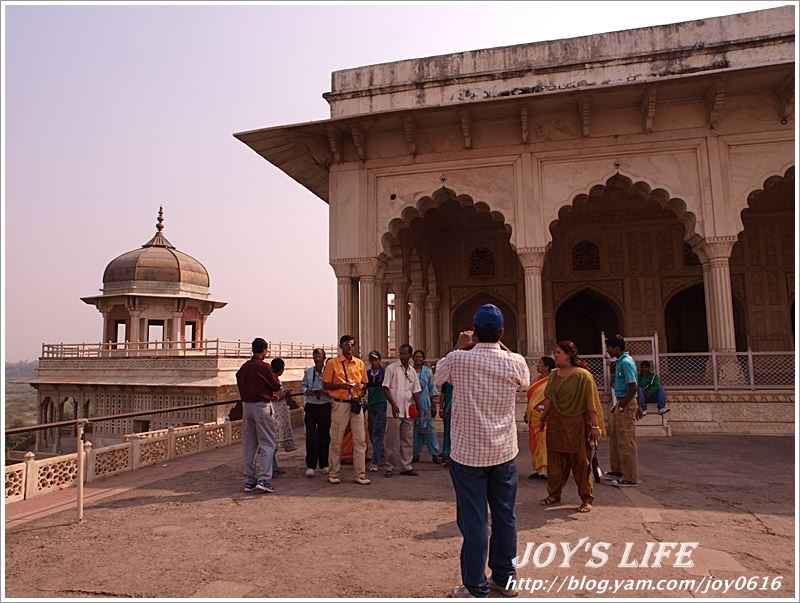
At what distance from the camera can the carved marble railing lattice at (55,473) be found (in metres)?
5.35

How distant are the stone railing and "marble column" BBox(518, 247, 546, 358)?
17.4 feet

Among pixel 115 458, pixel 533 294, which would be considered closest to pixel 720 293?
pixel 533 294

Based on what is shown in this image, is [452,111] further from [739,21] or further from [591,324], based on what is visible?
[591,324]

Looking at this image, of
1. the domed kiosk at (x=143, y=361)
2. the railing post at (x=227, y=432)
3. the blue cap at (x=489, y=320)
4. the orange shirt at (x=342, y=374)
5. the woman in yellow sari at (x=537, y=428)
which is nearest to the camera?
the blue cap at (x=489, y=320)

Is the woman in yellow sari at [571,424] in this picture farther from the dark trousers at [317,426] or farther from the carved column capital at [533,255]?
the carved column capital at [533,255]

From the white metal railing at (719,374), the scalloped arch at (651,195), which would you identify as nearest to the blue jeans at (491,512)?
the white metal railing at (719,374)

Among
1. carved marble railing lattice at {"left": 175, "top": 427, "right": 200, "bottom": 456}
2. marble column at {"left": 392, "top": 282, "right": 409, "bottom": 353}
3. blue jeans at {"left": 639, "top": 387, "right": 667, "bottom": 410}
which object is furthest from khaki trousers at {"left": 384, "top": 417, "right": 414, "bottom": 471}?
marble column at {"left": 392, "top": 282, "right": 409, "bottom": 353}

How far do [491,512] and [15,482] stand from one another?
4.65 meters

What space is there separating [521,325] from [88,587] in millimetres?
12769

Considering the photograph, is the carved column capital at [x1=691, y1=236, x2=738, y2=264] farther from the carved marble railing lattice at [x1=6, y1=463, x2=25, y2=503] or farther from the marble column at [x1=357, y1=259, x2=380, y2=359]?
the carved marble railing lattice at [x1=6, y1=463, x2=25, y2=503]

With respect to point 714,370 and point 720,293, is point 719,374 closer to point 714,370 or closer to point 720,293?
point 714,370

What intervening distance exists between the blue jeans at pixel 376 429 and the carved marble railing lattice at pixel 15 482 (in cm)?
335

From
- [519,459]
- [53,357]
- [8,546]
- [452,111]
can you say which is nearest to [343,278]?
[452,111]

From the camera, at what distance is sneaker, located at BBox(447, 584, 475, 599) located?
8.80ft
